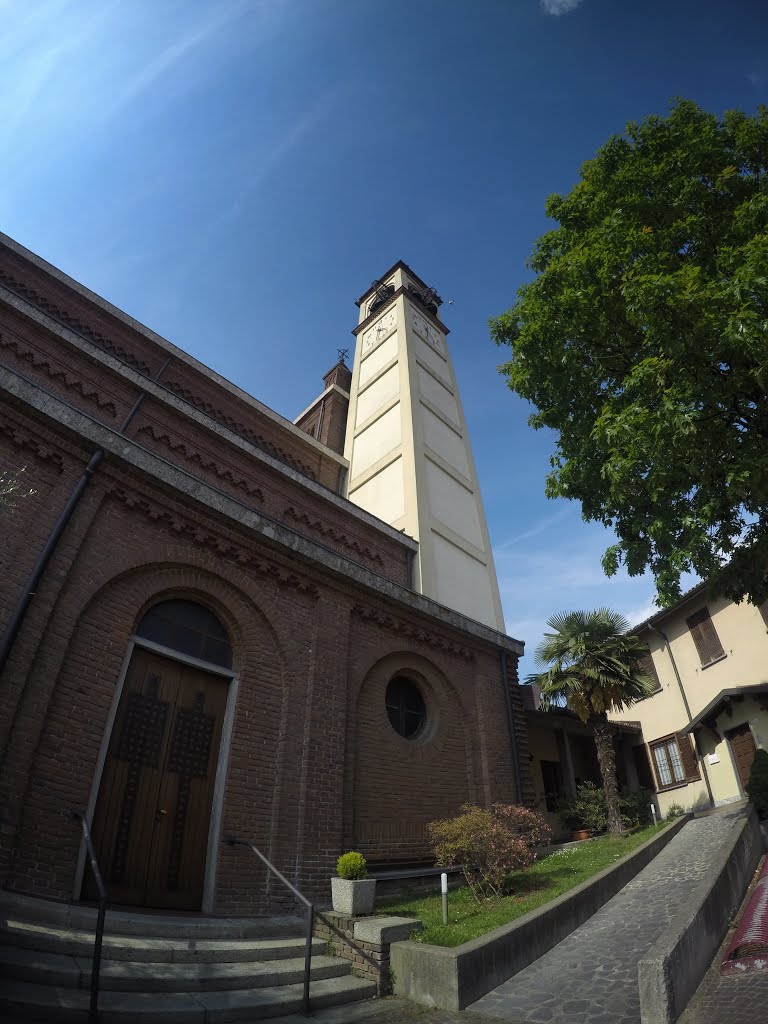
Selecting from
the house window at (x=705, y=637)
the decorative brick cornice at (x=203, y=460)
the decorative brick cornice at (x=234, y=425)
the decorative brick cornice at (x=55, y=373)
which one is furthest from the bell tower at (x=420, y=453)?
the house window at (x=705, y=637)

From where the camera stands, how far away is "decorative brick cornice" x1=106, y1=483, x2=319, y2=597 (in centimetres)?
830

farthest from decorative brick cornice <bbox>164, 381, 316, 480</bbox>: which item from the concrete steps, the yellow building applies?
the yellow building

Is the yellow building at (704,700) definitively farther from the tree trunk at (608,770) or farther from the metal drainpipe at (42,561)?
the metal drainpipe at (42,561)

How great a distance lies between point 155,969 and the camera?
16.9 ft

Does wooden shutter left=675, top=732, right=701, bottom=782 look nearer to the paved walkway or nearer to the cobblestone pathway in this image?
the cobblestone pathway

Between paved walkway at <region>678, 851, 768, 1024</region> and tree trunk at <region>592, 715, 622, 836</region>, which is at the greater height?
tree trunk at <region>592, 715, 622, 836</region>

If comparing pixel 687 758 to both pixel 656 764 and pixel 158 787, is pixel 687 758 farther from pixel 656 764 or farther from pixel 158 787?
pixel 158 787

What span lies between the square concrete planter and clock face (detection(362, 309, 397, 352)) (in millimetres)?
20509

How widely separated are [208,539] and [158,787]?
142 inches

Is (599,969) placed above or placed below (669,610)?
below

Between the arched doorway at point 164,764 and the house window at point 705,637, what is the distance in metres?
18.6

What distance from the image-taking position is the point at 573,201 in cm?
993

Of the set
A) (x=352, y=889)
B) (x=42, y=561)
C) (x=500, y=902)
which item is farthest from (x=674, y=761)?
(x=42, y=561)

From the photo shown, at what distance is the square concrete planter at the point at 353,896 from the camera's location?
6.88 metres
